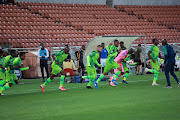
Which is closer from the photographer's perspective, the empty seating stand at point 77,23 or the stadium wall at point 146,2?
the empty seating stand at point 77,23

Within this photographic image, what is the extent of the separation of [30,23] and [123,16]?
10.6 m

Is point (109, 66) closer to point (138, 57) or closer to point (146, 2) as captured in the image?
point (138, 57)

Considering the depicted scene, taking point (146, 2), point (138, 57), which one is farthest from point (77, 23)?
point (146, 2)

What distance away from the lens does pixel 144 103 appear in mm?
9344

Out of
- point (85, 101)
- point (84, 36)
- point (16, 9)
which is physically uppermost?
point (16, 9)

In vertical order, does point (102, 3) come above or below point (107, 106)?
above

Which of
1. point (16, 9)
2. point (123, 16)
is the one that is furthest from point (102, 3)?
point (16, 9)

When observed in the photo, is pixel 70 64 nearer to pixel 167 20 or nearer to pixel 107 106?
pixel 107 106

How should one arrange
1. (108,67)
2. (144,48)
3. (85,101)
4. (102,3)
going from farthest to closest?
(102,3) < (144,48) < (108,67) < (85,101)

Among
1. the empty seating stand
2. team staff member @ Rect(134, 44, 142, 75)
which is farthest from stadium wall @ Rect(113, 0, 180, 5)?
team staff member @ Rect(134, 44, 142, 75)

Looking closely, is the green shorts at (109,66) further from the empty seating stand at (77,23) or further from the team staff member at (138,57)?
the empty seating stand at (77,23)

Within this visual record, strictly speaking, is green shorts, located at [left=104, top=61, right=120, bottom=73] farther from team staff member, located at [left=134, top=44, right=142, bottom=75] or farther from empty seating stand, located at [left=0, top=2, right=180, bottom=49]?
empty seating stand, located at [left=0, top=2, right=180, bottom=49]

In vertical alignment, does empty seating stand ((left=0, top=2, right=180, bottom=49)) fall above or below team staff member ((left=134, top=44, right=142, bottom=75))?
above

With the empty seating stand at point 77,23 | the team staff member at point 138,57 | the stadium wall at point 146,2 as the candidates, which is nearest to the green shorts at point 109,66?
the team staff member at point 138,57
